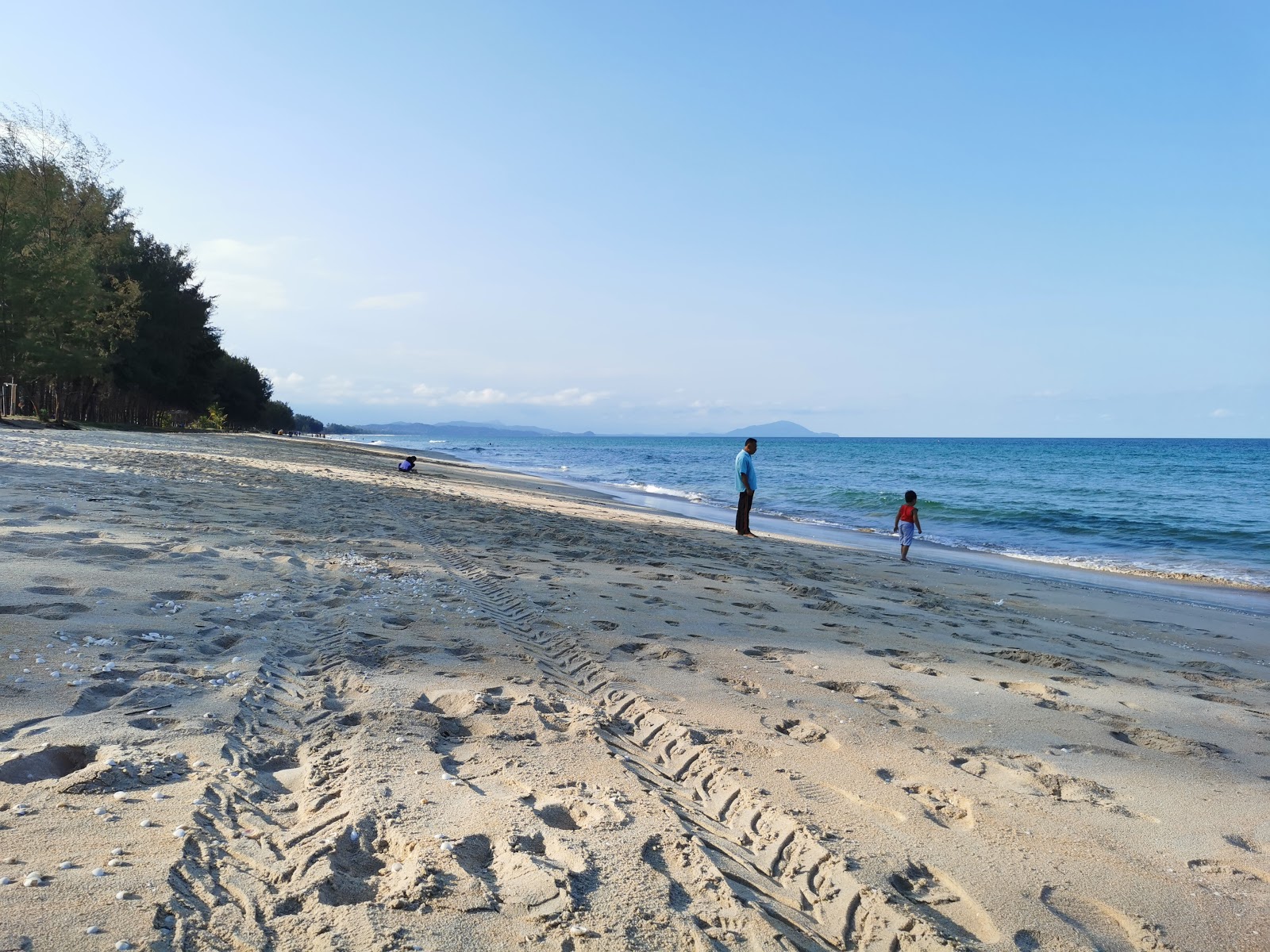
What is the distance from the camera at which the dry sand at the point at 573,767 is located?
222cm

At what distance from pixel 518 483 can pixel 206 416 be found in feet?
111

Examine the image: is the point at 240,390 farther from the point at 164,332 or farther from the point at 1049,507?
the point at 1049,507

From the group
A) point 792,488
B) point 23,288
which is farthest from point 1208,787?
point 23,288

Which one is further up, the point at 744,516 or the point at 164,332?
the point at 164,332

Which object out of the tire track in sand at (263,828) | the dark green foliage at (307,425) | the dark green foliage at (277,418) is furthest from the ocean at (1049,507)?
the dark green foliage at (307,425)

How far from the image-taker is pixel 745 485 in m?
14.1

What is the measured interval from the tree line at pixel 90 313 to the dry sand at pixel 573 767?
2517 cm

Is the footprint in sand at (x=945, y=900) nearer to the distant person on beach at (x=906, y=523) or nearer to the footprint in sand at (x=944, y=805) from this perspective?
the footprint in sand at (x=944, y=805)

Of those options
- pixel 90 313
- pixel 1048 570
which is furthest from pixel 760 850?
pixel 90 313

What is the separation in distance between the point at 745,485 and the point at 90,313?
27224 mm

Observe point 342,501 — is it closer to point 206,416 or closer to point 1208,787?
point 1208,787

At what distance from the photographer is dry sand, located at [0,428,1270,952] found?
222cm

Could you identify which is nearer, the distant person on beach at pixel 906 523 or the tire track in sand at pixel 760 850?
the tire track in sand at pixel 760 850

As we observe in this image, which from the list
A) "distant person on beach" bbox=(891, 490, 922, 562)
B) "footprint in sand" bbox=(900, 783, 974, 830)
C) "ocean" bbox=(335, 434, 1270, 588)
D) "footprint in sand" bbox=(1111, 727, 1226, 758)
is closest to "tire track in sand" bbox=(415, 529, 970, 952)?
"footprint in sand" bbox=(900, 783, 974, 830)
